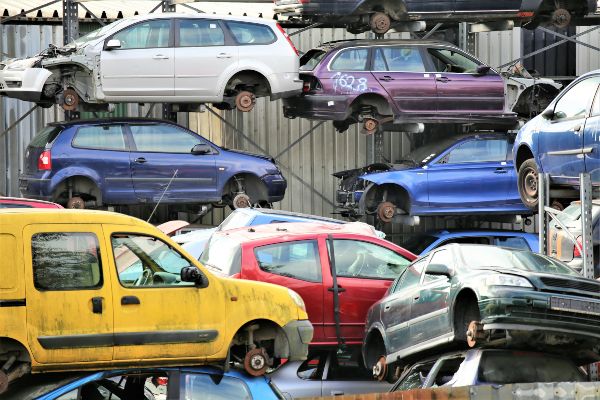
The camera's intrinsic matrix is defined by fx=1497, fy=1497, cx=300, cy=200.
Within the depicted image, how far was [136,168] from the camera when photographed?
2330 centimetres

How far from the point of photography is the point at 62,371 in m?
12.0

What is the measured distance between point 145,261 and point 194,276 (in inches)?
16.8

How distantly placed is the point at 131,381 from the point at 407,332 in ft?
13.0

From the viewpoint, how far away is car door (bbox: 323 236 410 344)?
1652 centimetres

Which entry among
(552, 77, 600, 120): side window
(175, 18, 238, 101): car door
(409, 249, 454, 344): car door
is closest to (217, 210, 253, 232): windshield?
(175, 18, 238, 101): car door

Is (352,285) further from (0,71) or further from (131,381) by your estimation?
(0,71)

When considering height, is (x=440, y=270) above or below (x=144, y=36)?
below

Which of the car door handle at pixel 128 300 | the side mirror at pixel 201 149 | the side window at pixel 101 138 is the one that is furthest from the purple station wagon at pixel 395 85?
the car door handle at pixel 128 300

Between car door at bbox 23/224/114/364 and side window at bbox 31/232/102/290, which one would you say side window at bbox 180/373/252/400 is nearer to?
car door at bbox 23/224/114/364

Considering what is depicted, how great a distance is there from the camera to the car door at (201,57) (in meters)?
23.6

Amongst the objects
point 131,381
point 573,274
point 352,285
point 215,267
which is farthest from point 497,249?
point 131,381

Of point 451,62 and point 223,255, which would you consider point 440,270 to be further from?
point 451,62

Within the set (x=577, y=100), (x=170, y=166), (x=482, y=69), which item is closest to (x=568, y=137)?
(x=577, y=100)

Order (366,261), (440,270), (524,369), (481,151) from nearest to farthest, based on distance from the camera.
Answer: (524,369)
(440,270)
(366,261)
(481,151)
